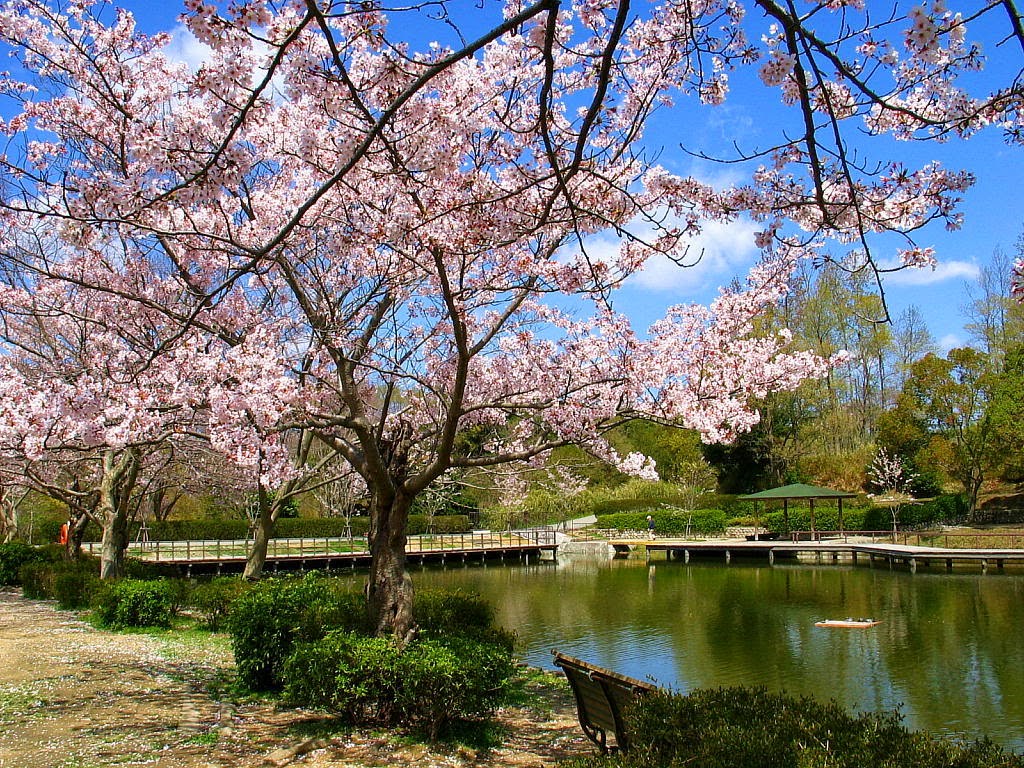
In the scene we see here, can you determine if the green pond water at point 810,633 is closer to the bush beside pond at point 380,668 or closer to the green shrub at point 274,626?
the bush beside pond at point 380,668

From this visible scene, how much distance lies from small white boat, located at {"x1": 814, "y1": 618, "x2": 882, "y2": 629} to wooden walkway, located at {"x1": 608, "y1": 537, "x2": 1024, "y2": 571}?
30.6 feet

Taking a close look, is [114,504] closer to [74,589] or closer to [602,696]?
[74,589]

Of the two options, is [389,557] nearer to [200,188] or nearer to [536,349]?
[536,349]

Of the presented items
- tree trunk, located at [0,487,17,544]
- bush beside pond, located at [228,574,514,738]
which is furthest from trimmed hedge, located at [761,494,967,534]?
bush beside pond, located at [228,574,514,738]

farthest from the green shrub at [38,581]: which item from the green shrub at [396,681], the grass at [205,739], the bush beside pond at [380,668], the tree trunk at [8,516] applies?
the green shrub at [396,681]

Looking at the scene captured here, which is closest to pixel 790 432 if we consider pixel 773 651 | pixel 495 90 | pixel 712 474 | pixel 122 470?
pixel 712 474

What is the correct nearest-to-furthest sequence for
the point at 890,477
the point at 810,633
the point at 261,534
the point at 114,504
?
1. the point at 261,534
2. the point at 114,504
3. the point at 810,633
4. the point at 890,477


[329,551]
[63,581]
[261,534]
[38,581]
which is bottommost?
[329,551]

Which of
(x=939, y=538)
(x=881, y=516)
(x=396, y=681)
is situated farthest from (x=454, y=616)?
(x=881, y=516)

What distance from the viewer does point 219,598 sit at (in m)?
10.4

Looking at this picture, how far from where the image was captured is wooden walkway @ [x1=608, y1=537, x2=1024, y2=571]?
22406 millimetres

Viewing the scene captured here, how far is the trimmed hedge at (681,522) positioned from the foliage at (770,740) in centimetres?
3239

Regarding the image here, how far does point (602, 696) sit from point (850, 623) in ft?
35.0

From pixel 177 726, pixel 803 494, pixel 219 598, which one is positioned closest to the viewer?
pixel 177 726
